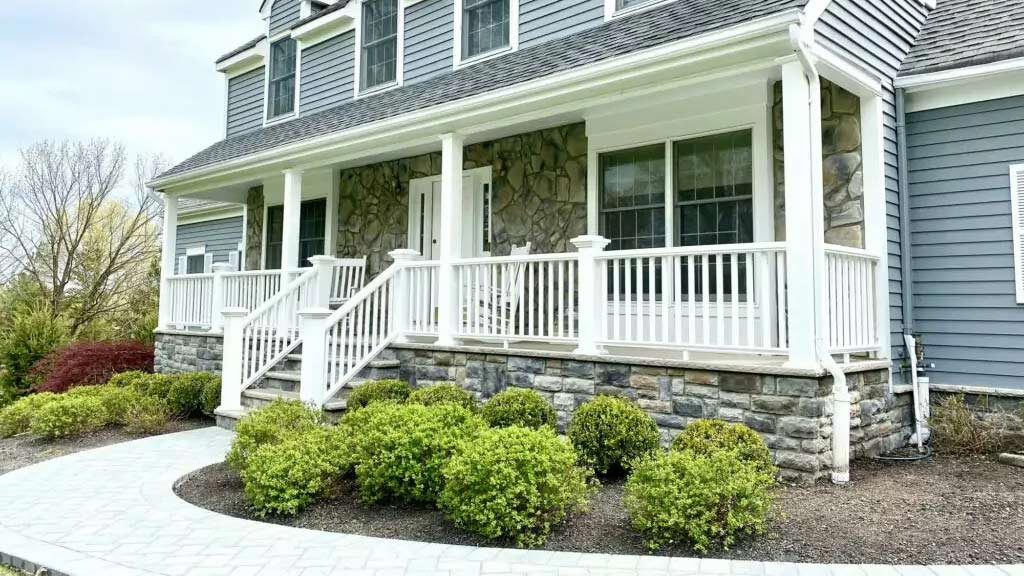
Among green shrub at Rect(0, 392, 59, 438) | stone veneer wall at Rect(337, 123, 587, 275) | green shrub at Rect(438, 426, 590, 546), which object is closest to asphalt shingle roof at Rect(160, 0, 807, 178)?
stone veneer wall at Rect(337, 123, 587, 275)

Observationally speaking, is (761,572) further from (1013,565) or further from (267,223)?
(267,223)

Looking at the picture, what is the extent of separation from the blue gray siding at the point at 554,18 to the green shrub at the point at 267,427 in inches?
215

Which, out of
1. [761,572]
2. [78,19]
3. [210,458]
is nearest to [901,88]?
[761,572]

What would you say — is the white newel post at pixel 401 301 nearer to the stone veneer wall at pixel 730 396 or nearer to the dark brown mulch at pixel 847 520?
the stone veneer wall at pixel 730 396

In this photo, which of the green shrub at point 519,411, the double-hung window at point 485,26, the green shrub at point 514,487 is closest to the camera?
the green shrub at point 514,487

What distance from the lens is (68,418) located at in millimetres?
7348

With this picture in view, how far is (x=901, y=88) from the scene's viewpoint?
21.0ft

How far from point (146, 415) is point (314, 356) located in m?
2.14

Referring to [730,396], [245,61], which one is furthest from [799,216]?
[245,61]

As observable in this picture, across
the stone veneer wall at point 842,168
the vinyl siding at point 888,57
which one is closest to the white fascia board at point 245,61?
the stone veneer wall at point 842,168

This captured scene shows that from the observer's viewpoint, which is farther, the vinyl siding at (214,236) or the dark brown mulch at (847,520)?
the vinyl siding at (214,236)

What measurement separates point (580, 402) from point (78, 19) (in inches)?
1195

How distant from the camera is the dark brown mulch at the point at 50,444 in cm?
662

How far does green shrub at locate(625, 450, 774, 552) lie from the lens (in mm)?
3740
